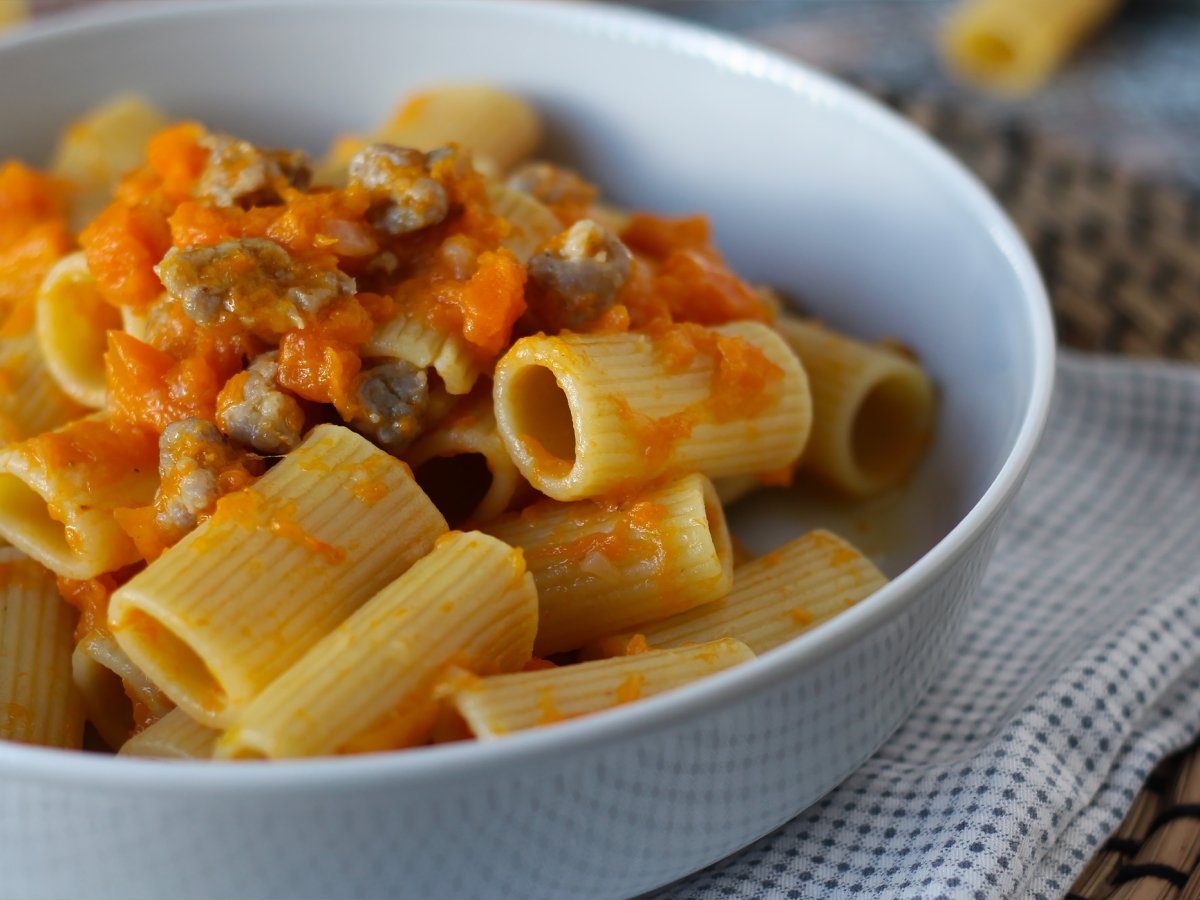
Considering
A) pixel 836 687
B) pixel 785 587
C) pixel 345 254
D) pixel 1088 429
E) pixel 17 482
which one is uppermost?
pixel 345 254

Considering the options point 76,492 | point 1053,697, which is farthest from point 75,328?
point 1053,697

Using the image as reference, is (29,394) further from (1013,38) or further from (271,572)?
(1013,38)

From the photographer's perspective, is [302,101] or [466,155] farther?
[302,101]

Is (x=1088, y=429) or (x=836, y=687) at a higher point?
(x=836, y=687)

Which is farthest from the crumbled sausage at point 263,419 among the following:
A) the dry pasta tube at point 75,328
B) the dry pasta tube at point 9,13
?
the dry pasta tube at point 9,13

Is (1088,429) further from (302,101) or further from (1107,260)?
(302,101)

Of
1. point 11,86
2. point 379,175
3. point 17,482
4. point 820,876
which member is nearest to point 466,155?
point 379,175
